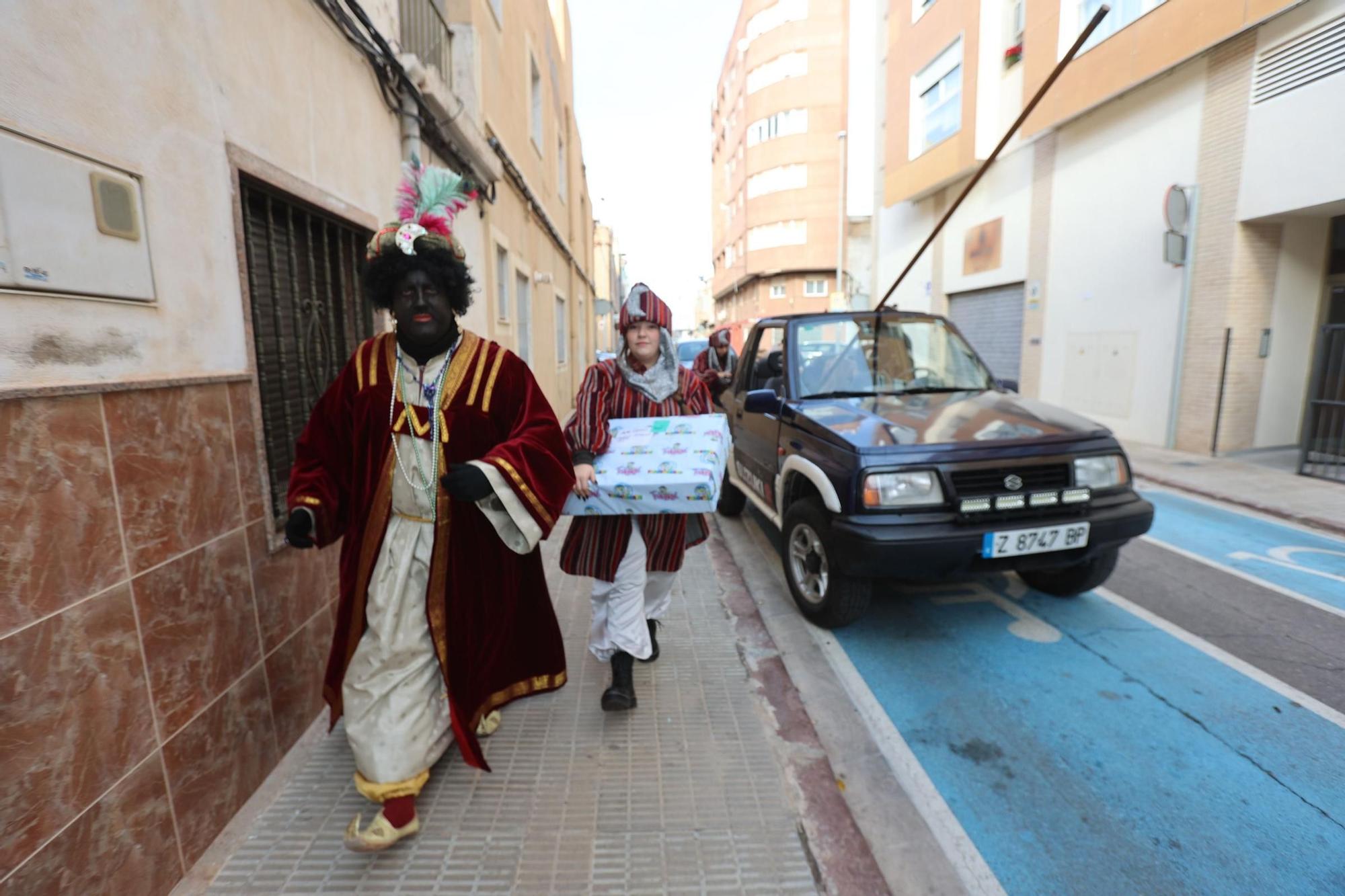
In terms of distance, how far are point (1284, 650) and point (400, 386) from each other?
4.44 m

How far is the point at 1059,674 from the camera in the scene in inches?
128

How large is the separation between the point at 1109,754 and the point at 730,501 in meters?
3.98

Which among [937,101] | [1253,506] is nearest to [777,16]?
[937,101]

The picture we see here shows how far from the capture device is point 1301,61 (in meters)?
7.70

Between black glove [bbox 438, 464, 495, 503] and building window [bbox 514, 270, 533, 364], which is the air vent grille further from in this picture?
black glove [bbox 438, 464, 495, 503]

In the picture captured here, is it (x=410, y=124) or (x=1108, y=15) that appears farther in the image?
(x=1108, y=15)

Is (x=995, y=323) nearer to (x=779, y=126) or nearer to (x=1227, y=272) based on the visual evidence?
(x=1227, y=272)

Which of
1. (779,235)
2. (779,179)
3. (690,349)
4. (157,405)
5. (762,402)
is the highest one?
(779,179)

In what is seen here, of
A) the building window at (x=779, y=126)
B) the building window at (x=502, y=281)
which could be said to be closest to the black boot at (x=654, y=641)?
the building window at (x=502, y=281)

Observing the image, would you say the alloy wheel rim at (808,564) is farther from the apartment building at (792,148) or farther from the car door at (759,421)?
the apartment building at (792,148)

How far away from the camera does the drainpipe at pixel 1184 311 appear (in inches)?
359

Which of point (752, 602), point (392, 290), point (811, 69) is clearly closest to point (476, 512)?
point (392, 290)

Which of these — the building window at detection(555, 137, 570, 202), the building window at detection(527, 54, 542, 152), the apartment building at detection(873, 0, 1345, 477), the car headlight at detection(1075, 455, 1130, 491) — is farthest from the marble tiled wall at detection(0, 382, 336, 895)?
the building window at detection(555, 137, 570, 202)

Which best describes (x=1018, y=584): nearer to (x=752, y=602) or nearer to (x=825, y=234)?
(x=752, y=602)
